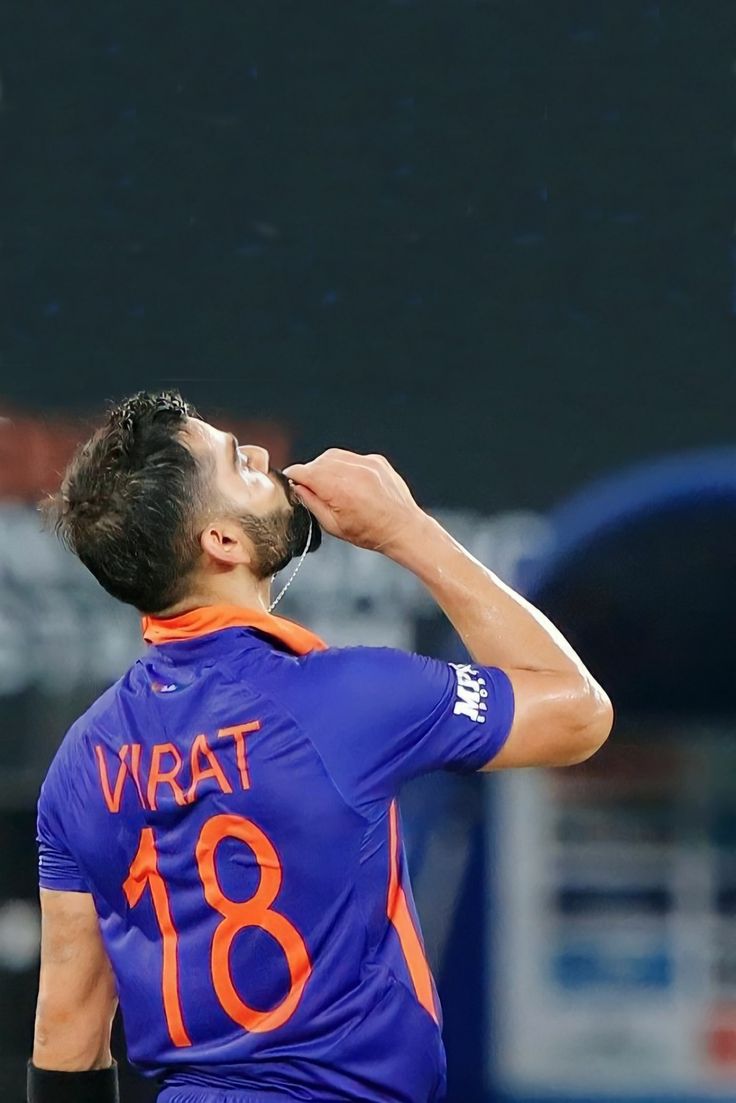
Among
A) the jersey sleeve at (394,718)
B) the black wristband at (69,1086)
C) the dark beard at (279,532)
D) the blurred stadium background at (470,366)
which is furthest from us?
the blurred stadium background at (470,366)

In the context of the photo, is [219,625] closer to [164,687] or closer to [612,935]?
[164,687]

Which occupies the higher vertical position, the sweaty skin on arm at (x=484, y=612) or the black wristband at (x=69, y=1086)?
the sweaty skin on arm at (x=484, y=612)

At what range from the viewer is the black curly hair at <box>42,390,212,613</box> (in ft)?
4.30

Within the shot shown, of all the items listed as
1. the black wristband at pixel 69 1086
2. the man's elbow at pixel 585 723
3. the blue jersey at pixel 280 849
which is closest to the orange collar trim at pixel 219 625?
the blue jersey at pixel 280 849

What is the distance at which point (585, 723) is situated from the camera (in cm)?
128

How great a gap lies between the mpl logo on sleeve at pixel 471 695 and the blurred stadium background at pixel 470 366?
37.3 inches

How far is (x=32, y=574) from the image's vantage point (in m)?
2.26

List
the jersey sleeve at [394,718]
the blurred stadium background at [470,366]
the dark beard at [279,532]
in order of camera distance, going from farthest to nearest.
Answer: the blurred stadium background at [470,366], the dark beard at [279,532], the jersey sleeve at [394,718]

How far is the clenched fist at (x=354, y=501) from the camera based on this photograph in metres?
1.33

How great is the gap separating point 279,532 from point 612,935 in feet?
3.82

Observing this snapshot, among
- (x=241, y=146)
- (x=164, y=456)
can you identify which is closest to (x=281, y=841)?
(x=164, y=456)

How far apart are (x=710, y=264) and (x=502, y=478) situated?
0.47 meters

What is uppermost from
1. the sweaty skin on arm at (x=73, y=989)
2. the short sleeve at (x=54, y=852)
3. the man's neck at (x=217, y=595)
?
the man's neck at (x=217, y=595)

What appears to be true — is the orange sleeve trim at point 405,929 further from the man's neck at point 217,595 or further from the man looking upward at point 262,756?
the man's neck at point 217,595
